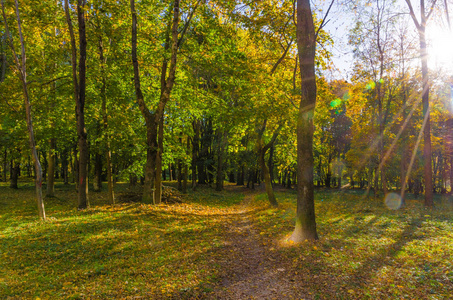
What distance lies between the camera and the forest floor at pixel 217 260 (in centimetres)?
518

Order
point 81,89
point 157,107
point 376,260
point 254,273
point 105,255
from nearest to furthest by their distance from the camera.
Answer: point 254,273 → point 376,260 → point 105,255 → point 81,89 → point 157,107

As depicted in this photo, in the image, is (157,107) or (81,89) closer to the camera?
(81,89)

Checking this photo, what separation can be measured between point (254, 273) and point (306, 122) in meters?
4.63

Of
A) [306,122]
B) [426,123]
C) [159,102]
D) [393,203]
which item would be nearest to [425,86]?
[426,123]

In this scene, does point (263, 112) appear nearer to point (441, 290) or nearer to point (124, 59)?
point (124, 59)

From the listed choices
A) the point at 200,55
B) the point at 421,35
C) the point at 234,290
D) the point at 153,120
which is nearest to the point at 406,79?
the point at 421,35

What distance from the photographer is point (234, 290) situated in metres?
5.36

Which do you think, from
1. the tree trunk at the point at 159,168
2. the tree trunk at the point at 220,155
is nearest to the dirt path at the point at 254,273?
the tree trunk at the point at 159,168

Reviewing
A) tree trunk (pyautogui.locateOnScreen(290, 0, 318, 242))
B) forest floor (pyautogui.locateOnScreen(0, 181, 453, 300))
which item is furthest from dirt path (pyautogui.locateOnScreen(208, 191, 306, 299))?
tree trunk (pyautogui.locateOnScreen(290, 0, 318, 242))

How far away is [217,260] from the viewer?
7.04 meters

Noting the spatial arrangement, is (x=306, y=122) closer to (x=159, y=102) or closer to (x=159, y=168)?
(x=159, y=102)

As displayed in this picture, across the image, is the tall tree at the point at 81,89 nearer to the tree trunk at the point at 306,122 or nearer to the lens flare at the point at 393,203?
the tree trunk at the point at 306,122

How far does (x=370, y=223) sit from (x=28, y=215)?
51.2 ft

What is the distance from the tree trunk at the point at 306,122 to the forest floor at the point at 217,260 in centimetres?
72
